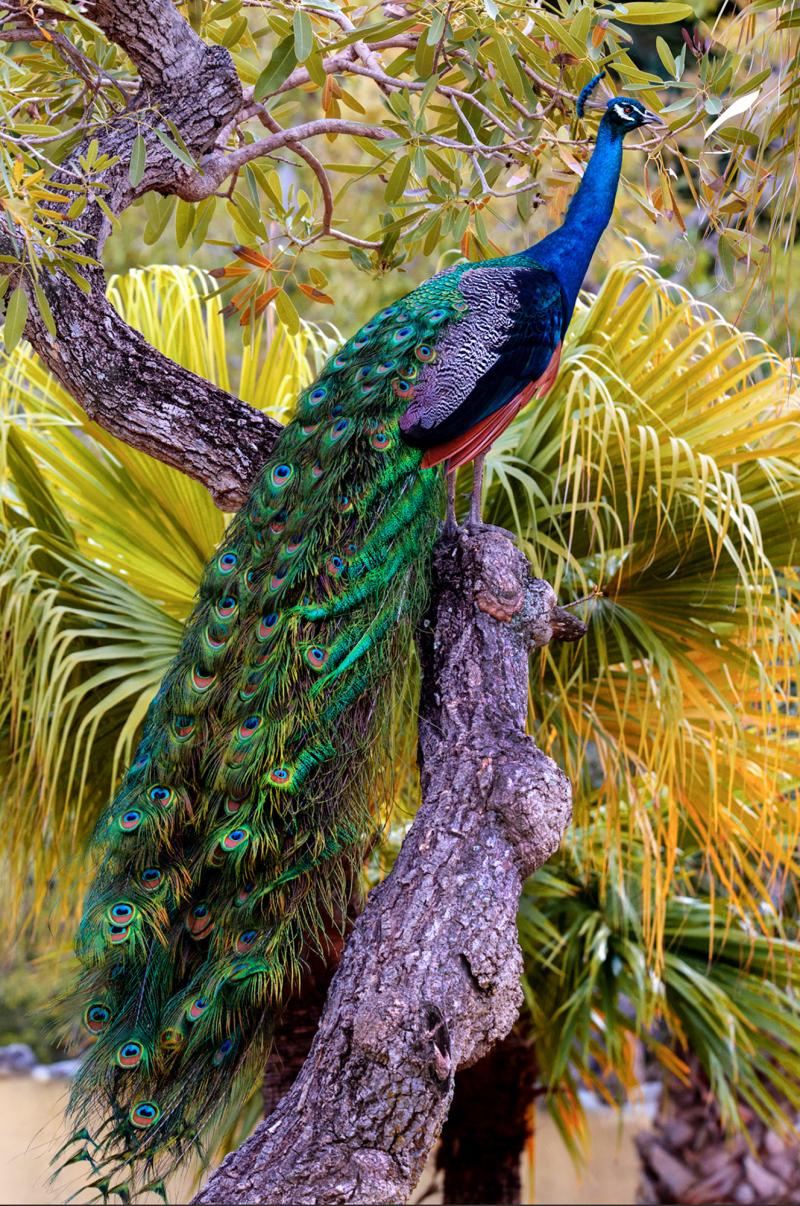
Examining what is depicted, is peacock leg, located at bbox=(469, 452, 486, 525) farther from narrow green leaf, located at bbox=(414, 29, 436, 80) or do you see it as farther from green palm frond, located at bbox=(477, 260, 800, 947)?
narrow green leaf, located at bbox=(414, 29, 436, 80)

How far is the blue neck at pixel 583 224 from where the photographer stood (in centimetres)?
324

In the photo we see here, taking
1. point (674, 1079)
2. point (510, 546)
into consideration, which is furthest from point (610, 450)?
point (674, 1079)

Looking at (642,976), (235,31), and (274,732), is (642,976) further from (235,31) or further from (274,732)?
(235,31)

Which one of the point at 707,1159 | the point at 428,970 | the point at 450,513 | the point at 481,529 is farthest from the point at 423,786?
the point at 707,1159

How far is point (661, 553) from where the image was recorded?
3328 mm

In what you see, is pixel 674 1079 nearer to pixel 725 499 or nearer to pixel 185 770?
pixel 725 499

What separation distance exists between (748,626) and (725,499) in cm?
51

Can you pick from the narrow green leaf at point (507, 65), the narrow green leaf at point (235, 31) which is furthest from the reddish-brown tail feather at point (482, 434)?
the narrow green leaf at point (235, 31)

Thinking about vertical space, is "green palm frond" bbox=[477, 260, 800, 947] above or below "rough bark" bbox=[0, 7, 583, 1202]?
above

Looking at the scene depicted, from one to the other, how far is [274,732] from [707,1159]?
12.2 ft

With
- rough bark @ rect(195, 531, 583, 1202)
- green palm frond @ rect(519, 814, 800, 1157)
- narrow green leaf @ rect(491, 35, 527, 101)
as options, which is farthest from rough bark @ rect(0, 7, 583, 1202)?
green palm frond @ rect(519, 814, 800, 1157)

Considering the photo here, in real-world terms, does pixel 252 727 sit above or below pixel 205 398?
below

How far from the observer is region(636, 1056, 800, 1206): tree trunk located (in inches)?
201

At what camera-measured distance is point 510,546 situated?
2740 mm
